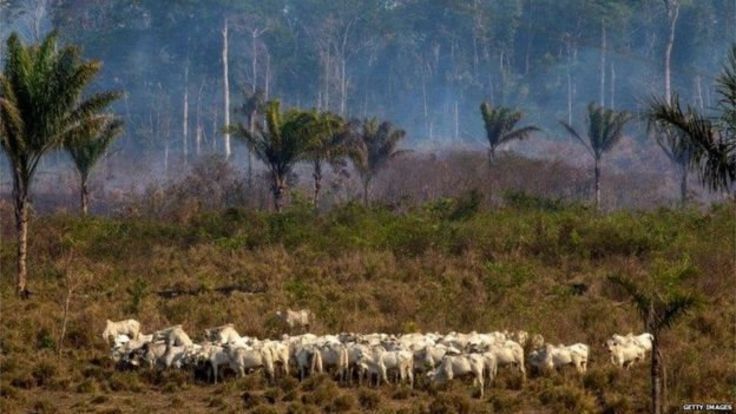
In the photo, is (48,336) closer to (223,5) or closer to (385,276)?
(385,276)

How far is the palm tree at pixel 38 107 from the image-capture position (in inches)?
941

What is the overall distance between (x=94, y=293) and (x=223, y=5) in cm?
8013

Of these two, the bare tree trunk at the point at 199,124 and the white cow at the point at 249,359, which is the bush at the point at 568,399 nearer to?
the white cow at the point at 249,359

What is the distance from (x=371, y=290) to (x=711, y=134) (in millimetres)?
13978

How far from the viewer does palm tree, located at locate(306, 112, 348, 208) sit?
38.3 meters

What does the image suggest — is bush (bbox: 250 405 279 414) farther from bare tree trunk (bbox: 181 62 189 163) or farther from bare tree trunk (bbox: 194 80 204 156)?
bare tree trunk (bbox: 194 80 204 156)

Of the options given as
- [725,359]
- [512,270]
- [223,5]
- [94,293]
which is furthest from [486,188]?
[223,5]

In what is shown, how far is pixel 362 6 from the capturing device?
105812mm

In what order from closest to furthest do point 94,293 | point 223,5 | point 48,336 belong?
point 48,336 < point 94,293 < point 223,5

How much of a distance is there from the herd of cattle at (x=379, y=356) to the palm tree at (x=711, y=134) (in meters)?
3.76

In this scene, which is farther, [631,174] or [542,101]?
[542,101]

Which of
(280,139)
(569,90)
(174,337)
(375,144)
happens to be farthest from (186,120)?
(174,337)

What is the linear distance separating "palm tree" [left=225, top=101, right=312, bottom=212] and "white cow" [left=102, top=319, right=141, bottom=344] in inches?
718

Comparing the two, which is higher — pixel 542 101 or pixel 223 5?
pixel 223 5
